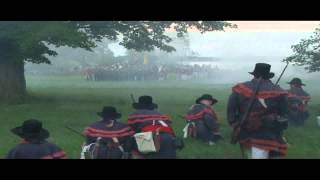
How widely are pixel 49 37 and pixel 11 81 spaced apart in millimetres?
3021

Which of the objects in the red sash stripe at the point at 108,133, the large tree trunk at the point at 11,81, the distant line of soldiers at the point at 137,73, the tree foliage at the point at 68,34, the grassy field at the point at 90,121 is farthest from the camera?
the distant line of soldiers at the point at 137,73

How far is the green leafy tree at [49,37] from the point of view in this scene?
1688cm

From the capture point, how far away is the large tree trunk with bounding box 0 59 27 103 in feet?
62.3

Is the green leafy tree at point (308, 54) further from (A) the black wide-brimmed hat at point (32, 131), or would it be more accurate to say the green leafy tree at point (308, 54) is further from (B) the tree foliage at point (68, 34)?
(A) the black wide-brimmed hat at point (32, 131)

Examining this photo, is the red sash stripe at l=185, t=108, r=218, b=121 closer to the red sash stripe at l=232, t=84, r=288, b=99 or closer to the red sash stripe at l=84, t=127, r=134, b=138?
the red sash stripe at l=232, t=84, r=288, b=99

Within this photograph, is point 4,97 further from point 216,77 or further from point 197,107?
point 216,77

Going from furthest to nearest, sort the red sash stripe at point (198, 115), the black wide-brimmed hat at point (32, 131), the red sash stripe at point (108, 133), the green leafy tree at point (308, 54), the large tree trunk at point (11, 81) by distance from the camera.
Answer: the large tree trunk at point (11, 81) < the green leafy tree at point (308, 54) < the red sash stripe at point (198, 115) < the red sash stripe at point (108, 133) < the black wide-brimmed hat at point (32, 131)

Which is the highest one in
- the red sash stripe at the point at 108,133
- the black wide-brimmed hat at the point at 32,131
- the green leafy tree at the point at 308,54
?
the green leafy tree at the point at 308,54

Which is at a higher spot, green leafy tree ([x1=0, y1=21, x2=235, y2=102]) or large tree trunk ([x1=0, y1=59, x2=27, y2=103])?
green leafy tree ([x1=0, y1=21, x2=235, y2=102])

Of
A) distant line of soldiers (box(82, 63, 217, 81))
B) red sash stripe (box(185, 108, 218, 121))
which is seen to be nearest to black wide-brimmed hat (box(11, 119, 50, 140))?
red sash stripe (box(185, 108, 218, 121))

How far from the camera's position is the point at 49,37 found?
17.0 m

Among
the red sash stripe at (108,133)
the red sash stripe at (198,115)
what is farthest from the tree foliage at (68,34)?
the red sash stripe at (108,133)

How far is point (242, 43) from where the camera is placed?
2483 inches
